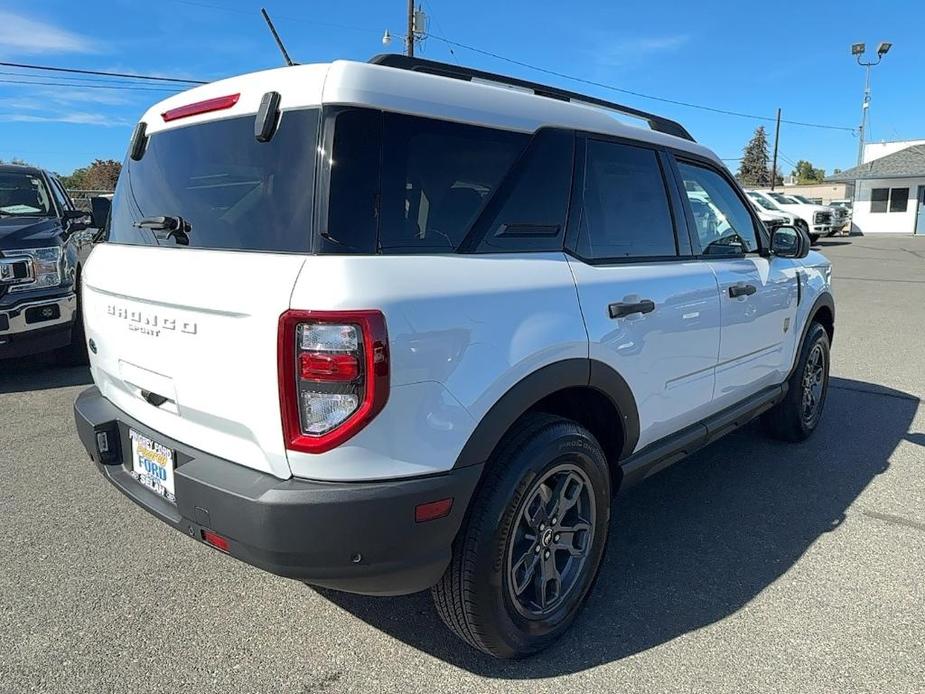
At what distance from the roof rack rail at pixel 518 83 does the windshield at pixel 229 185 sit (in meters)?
0.48

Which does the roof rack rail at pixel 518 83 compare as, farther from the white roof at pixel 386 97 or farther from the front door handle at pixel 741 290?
the front door handle at pixel 741 290

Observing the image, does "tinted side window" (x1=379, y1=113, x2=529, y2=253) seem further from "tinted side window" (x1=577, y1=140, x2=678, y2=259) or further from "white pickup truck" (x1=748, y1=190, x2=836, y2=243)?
"white pickup truck" (x1=748, y1=190, x2=836, y2=243)

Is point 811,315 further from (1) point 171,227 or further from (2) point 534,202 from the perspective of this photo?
(1) point 171,227

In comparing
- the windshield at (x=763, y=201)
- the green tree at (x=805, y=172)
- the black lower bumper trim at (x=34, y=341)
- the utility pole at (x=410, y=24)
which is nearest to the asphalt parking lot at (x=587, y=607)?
the black lower bumper trim at (x=34, y=341)

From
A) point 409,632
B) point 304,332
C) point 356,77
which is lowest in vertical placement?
point 409,632

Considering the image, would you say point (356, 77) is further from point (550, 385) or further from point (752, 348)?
point (752, 348)

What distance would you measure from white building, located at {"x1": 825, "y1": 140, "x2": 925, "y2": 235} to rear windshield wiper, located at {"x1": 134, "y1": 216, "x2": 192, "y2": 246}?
38.3m

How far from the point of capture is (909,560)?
3164mm

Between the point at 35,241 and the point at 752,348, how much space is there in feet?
19.0

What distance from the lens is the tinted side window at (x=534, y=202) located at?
2330 mm

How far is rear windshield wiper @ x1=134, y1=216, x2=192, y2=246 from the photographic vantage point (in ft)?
7.78

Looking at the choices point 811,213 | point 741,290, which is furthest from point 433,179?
point 811,213

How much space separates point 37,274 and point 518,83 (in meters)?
4.94

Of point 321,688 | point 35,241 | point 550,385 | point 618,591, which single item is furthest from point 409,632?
point 35,241
